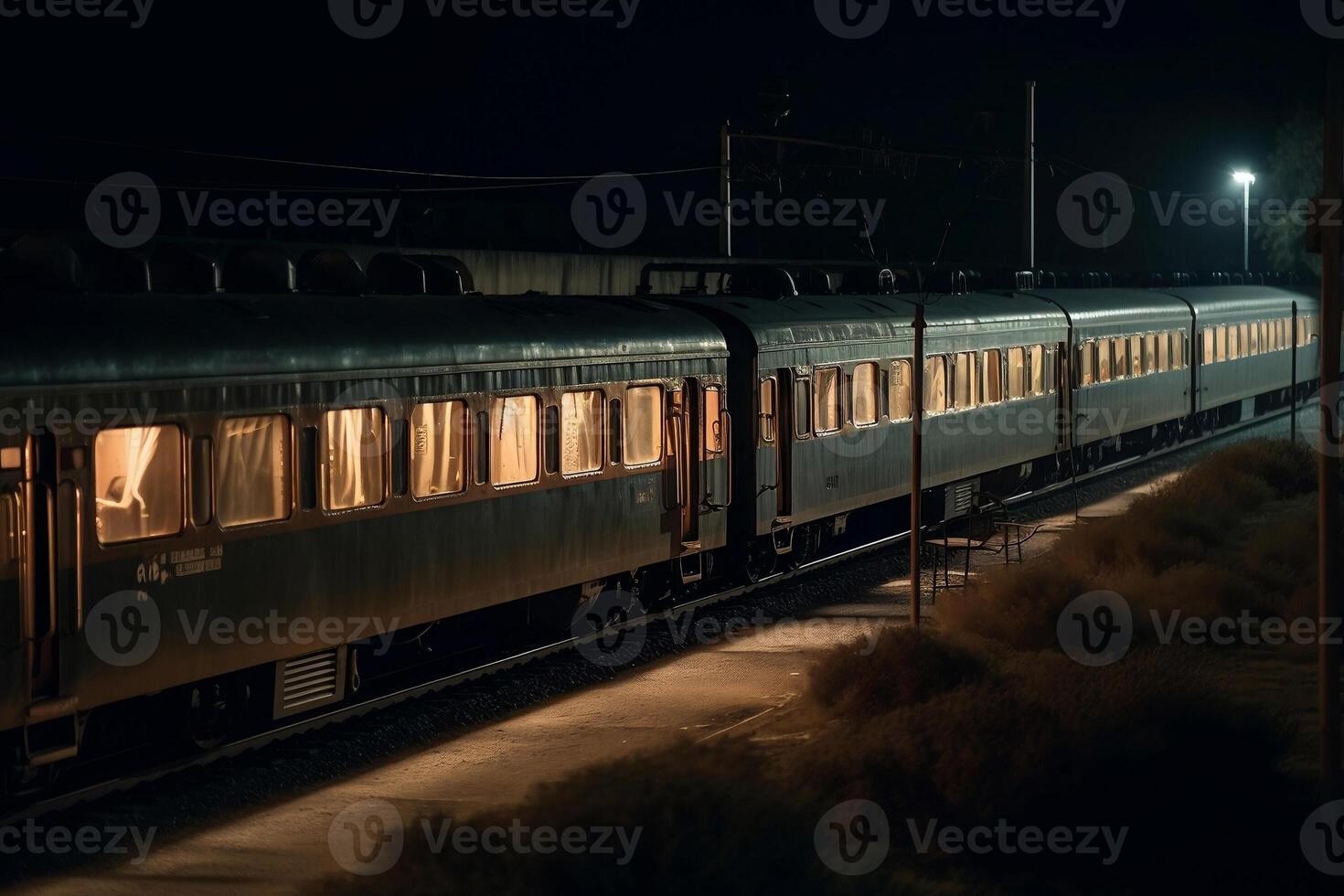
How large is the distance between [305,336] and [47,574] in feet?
8.90

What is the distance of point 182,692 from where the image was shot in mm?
10898

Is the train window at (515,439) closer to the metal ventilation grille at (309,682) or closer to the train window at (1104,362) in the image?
the metal ventilation grille at (309,682)

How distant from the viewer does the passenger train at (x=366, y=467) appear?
962cm

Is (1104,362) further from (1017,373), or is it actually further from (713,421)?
(713,421)

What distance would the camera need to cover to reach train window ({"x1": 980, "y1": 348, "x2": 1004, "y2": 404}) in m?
24.5

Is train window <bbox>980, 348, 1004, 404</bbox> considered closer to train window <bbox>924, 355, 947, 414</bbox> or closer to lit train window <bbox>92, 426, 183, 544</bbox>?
train window <bbox>924, 355, 947, 414</bbox>

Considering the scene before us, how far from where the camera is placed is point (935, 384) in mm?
22500

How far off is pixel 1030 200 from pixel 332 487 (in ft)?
90.5

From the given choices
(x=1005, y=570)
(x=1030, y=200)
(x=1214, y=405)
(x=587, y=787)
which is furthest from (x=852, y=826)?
(x=1214, y=405)

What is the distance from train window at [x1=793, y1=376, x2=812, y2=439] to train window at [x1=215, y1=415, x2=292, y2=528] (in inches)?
323

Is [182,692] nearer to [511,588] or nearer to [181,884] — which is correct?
[181,884]

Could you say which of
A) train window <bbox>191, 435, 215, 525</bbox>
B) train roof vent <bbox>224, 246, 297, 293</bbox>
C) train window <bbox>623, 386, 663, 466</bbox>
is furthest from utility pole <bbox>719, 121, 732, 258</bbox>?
train window <bbox>191, 435, 215, 525</bbox>

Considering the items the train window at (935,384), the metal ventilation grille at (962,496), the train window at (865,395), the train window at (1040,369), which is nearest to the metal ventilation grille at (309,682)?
the train window at (865,395)

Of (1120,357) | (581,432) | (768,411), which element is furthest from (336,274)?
(1120,357)
